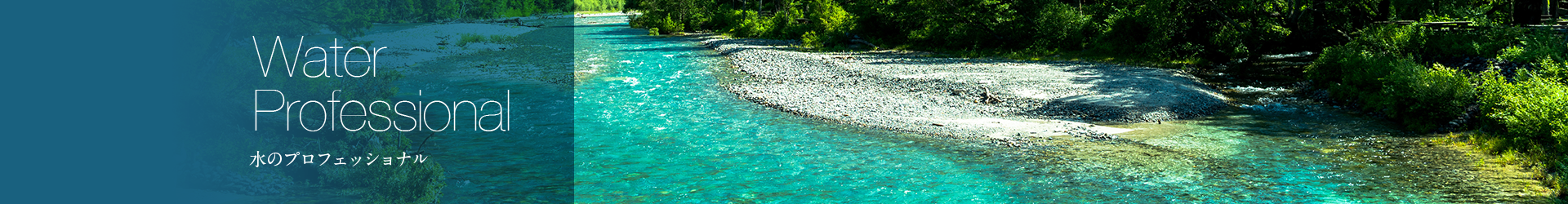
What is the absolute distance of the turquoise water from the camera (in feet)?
49.8

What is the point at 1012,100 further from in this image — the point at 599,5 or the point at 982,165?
the point at 599,5

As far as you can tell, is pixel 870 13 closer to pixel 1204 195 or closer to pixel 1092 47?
pixel 1092 47

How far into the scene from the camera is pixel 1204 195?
49.2 ft

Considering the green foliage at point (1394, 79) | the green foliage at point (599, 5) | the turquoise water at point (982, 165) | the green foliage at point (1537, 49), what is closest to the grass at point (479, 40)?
the turquoise water at point (982, 165)

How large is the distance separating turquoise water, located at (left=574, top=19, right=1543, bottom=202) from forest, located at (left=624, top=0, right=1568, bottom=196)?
1.23 meters

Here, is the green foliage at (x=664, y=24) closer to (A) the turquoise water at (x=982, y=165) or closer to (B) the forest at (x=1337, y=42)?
(B) the forest at (x=1337, y=42)

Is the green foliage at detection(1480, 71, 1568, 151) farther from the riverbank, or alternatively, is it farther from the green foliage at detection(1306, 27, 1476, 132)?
the riverbank

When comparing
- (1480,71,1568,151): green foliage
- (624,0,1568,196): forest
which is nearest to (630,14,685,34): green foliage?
(624,0,1568,196): forest

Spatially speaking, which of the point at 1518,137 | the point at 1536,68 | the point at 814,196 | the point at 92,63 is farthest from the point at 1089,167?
the point at 92,63

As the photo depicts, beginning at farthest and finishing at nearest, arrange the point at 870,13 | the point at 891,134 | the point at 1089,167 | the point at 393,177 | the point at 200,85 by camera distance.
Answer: the point at 870,13 → the point at 891,134 → the point at 1089,167 → the point at 200,85 → the point at 393,177

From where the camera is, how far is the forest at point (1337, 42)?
64.1 feet

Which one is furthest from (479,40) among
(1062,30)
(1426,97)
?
(1426,97)

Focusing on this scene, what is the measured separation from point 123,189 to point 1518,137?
22.6 m

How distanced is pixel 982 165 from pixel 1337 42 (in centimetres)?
2295
